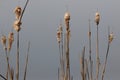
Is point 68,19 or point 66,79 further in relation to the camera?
point 66,79

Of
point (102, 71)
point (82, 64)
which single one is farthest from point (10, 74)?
point (102, 71)

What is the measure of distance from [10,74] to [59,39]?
1.92 ft

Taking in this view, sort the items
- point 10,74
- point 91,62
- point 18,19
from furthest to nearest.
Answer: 1. point 91,62
2. point 10,74
3. point 18,19

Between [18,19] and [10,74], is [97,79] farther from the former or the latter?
[18,19]

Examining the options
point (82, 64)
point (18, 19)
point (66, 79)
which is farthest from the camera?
point (82, 64)

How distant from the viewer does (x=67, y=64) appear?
6.18 feet

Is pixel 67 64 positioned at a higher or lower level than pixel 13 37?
lower

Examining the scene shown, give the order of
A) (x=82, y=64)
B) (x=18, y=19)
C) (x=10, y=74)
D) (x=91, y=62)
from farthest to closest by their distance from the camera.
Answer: (x=91, y=62) < (x=82, y=64) < (x=10, y=74) < (x=18, y=19)

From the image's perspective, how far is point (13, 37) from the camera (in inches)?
69.0

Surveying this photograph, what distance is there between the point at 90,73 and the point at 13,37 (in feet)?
2.86

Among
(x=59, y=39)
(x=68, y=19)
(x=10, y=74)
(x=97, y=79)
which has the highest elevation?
(x=68, y=19)

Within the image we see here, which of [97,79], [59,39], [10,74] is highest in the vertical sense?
[59,39]

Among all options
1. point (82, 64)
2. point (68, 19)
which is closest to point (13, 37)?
point (68, 19)

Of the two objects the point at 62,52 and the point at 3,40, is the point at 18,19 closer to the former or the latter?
the point at 3,40
